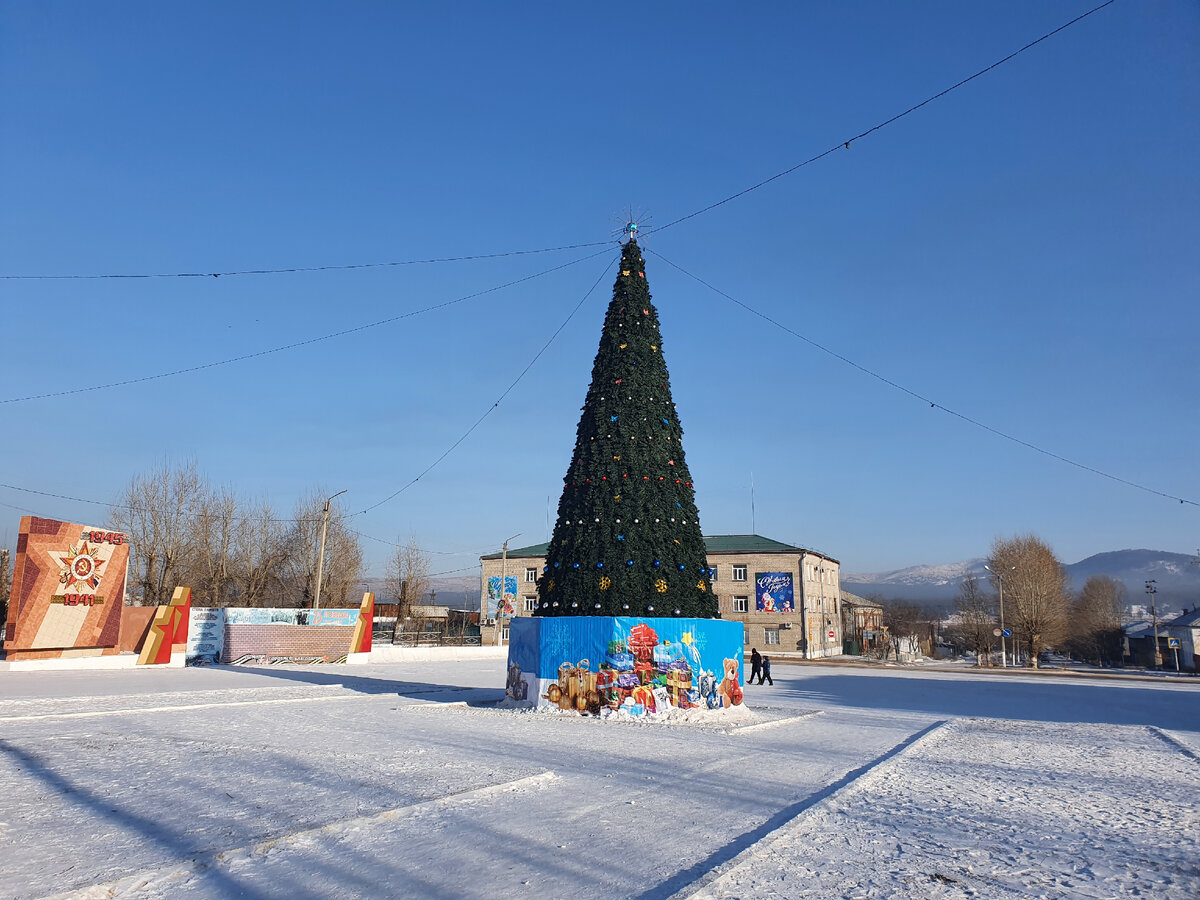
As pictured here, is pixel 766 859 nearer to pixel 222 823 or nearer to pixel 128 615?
pixel 222 823

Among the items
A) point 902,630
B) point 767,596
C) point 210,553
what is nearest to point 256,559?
point 210,553

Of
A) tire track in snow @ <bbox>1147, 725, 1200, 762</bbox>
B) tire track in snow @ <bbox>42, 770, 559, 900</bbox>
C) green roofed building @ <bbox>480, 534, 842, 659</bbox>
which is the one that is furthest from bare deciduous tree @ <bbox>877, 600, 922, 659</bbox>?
tire track in snow @ <bbox>42, 770, 559, 900</bbox>

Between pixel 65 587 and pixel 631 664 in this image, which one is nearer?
pixel 631 664

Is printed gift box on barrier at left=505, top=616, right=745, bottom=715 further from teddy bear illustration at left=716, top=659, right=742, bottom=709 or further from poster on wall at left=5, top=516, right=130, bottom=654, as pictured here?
poster on wall at left=5, top=516, right=130, bottom=654

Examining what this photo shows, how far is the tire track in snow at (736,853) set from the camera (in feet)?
16.9

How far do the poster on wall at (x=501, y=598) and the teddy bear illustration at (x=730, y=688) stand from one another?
3606 centimetres

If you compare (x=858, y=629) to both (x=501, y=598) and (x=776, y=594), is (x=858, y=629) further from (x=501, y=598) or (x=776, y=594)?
(x=501, y=598)

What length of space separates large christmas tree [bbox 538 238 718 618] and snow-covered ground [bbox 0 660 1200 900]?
2.56 meters

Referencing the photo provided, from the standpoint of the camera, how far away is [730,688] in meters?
15.9

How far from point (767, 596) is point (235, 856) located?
50.3 meters

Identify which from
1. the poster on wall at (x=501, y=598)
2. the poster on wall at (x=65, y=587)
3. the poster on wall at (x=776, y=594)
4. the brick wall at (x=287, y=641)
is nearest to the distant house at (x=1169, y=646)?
the poster on wall at (x=776, y=594)

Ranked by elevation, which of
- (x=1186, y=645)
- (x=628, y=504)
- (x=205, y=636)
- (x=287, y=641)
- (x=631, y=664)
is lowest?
(x=1186, y=645)

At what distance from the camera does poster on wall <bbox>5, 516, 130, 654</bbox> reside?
23984 millimetres

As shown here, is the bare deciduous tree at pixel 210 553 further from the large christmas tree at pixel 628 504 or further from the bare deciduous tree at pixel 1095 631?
the bare deciduous tree at pixel 1095 631
